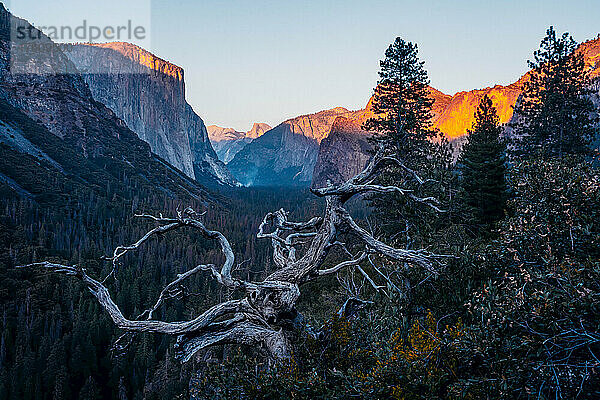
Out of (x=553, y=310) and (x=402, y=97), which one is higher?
(x=402, y=97)

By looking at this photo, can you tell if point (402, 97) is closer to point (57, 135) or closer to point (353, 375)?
point (353, 375)

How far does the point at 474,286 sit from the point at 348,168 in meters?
152

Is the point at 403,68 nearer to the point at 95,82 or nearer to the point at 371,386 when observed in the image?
the point at 371,386

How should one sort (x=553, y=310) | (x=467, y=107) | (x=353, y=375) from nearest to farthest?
(x=553, y=310) < (x=353, y=375) < (x=467, y=107)

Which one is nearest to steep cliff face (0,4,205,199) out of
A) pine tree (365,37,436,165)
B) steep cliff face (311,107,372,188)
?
steep cliff face (311,107,372,188)

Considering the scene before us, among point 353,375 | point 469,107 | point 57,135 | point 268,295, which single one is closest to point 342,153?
point 469,107

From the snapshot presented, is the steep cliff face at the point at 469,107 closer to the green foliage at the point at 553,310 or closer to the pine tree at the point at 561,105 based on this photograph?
the pine tree at the point at 561,105

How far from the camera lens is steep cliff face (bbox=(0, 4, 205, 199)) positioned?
93.9m

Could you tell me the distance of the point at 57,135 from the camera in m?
124

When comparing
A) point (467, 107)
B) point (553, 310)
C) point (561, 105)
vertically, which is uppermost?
point (467, 107)

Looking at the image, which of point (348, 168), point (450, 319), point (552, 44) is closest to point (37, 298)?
point (450, 319)

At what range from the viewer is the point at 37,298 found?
176ft

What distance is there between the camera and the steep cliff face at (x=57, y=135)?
9388 centimetres

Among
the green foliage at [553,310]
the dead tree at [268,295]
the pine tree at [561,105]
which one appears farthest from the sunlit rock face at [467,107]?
the dead tree at [268,295]
